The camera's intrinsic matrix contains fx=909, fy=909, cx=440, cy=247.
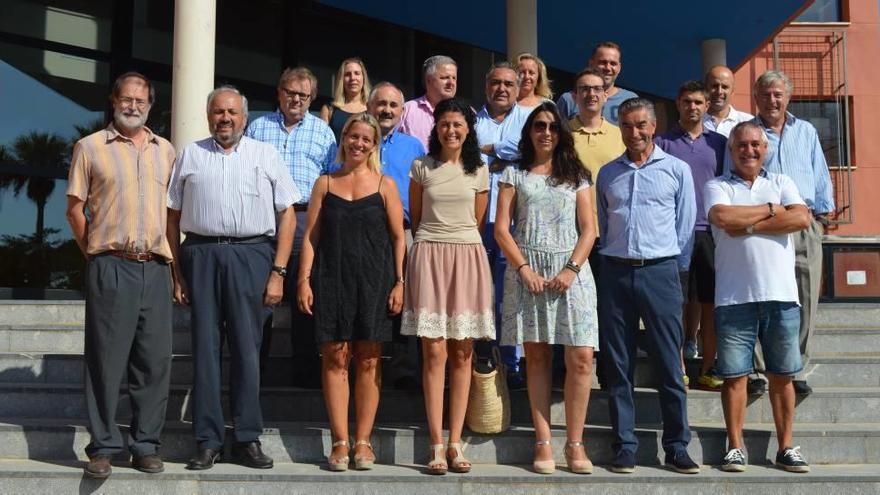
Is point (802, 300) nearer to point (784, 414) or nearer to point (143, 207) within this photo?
point (784, 414)

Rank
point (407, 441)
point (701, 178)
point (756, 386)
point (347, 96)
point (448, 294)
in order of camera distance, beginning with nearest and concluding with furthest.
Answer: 1. point (448, 294)
2. point (407, 441)
3. point (756, 386)
4. point (701, 178)
5. point (347, 96)

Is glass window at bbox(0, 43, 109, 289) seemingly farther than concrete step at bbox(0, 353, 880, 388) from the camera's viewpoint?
Yes

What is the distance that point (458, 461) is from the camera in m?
4.44

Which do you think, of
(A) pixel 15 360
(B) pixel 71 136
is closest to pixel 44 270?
(B) pixel 71 136

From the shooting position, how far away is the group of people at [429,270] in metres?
4.46

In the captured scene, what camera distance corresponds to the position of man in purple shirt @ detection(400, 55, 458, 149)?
17.6 ft

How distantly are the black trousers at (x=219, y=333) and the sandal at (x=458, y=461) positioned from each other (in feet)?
3.16

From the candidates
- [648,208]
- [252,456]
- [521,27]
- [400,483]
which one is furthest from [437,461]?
[521,27]

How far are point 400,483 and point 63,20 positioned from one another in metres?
7.25

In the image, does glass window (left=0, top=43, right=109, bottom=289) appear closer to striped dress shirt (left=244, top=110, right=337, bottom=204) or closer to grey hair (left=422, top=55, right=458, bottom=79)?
striped dress shirt (left=244, top=110, right=337, bottom=204)

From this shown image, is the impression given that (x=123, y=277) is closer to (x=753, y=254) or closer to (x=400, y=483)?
(x=400, y=483)

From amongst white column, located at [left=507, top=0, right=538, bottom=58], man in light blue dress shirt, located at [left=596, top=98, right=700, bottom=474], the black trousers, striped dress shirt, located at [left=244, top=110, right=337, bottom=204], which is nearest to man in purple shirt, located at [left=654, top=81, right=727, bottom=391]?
man in light blue dress shirt, located at [left=596, top=98, right=700, bottom=474]

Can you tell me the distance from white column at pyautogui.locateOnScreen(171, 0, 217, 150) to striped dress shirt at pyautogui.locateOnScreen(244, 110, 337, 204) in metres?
1.96

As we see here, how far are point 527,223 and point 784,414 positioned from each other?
164cm
